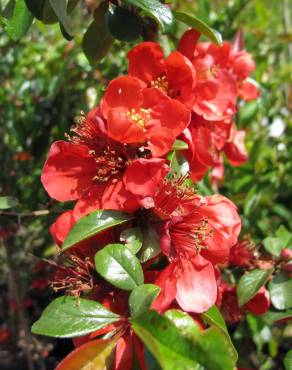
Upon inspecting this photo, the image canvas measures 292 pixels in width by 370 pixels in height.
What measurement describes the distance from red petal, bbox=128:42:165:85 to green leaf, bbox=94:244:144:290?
31 centimetres

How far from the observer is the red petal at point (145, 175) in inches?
25.3

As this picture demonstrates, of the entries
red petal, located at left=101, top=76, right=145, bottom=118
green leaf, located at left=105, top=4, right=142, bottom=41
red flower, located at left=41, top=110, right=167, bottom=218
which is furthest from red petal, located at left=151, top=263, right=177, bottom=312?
green leaf, located at left=105, top=4, right=142, bottom=41

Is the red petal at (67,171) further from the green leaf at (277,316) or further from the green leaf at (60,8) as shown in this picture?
the green leaf at (277,316)

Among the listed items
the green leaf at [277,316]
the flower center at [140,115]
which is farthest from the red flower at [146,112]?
the green leaf at [277,316]

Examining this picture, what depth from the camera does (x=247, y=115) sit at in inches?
55.5

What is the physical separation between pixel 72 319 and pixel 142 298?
Answer: 0.08m

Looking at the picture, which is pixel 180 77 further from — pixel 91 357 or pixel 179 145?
pixel 91 357

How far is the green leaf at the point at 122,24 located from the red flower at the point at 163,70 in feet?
0.12

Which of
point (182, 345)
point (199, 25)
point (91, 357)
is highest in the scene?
point (199, 25)

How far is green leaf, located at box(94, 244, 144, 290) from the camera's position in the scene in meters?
0.60

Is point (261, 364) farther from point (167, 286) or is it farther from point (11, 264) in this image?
point (167, 286)

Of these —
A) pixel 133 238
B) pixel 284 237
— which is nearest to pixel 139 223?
pixel 133 238

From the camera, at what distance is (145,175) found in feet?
2.14

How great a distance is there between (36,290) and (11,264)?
290 millimetres
